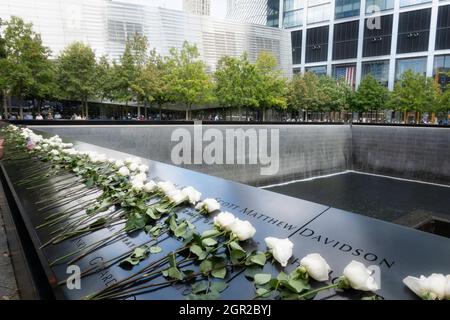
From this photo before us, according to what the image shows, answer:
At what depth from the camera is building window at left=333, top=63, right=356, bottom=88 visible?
4878 cm

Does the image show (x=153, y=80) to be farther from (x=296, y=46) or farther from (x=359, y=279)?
(x=296, y=46)

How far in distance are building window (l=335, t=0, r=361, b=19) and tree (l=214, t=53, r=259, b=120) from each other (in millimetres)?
25165

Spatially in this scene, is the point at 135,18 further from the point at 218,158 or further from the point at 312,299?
the point at 312,299

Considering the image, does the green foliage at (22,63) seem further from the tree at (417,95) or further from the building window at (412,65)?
the building window at (412,65)

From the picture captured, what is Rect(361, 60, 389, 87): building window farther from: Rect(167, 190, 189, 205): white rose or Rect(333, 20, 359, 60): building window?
Result: Rect(167, 190, 189, 205): white rose

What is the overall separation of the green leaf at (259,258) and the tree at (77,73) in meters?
28.3

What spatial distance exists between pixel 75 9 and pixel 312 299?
41.6 meters

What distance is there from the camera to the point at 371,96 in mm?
39062

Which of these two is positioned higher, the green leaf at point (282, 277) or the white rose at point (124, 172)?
the white rose at point (124, 172)

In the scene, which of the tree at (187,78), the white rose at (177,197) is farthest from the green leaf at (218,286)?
the tree at (187,78)

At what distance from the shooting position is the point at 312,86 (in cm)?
3962

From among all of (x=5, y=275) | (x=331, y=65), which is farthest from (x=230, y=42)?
(x=5, y=275)

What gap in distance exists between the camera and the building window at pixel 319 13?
50197 mm

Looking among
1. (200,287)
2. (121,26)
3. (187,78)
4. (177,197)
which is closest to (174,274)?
(200,287)
